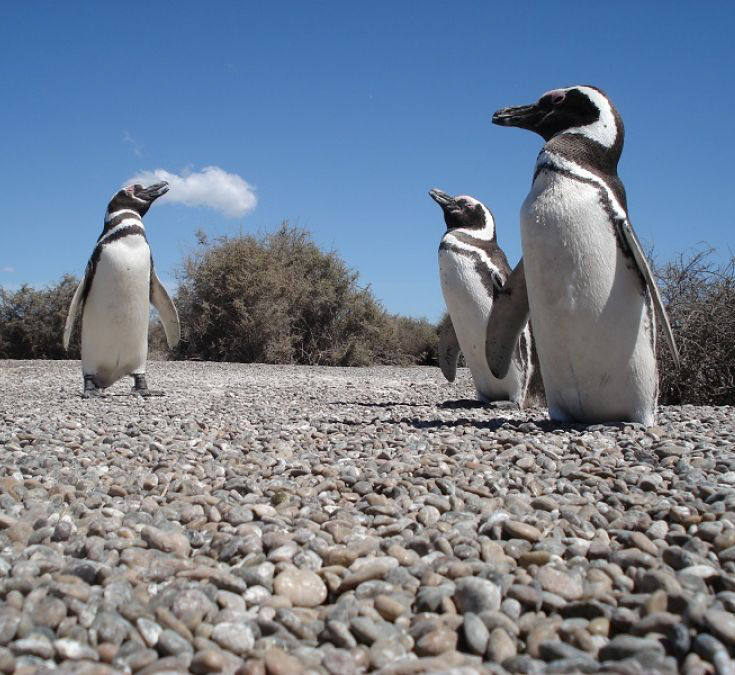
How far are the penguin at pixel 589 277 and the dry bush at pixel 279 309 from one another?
15373 millimetres

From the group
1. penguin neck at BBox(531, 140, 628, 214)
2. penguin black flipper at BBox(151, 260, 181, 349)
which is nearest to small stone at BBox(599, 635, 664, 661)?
penguin neck at BBox(531, 140, 628, 214)

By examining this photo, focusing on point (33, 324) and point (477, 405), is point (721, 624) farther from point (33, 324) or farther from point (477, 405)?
point (33, 324)

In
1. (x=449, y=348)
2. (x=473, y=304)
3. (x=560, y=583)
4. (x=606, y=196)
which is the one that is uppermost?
(x=606, y=196)

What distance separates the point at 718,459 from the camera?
297cm

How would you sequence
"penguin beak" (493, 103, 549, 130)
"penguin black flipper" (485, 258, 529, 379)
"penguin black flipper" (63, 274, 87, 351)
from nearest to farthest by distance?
"penguin beak" (493, 103, 549, 130) → "penguin black flipper" (485, 258, 529, 379) → "penguin black flipper" (63, 274, 87, 351)

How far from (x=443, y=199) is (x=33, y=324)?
17.8m

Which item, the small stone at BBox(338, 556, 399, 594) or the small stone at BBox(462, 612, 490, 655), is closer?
the small stone at BBox(462, 612, 490, 655)

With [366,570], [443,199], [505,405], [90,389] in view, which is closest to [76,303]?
[90,389]

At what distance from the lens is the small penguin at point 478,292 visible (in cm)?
651

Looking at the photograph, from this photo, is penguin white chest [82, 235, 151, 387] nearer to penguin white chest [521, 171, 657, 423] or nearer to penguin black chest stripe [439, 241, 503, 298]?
penguin black chest stripe [439, 241, 503, 298]

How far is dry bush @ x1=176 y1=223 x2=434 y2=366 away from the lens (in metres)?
19.4

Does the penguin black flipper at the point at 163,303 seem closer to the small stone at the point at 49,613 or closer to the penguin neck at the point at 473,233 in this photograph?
the penguin neck at the point at 473,233

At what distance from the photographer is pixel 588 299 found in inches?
159

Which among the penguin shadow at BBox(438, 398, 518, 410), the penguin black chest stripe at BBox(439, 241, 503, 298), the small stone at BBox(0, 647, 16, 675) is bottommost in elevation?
the small stone at BBox(0, 647, 16, 675)
